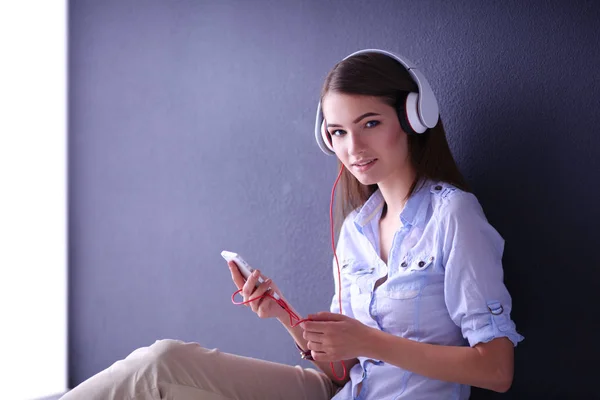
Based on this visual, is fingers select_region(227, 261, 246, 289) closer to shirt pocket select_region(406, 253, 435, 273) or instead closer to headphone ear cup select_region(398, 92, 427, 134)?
shirt pocket select_region(406, 253, 435, 273)

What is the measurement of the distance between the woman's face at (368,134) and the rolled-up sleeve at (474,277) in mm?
195

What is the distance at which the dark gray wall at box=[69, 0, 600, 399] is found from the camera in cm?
150

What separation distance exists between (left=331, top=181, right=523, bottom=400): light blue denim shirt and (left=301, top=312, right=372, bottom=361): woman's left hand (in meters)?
0.17

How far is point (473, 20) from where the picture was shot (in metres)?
1.64

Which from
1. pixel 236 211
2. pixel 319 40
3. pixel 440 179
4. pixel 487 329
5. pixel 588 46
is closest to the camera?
pixel 487 329

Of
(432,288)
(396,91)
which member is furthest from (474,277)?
(396,91)

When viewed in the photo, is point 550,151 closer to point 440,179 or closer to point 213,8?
point 440,179

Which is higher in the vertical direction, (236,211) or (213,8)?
(213,8)

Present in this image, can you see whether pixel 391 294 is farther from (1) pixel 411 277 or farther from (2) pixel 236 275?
(2) pixel 236 275

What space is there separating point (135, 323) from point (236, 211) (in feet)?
2.24

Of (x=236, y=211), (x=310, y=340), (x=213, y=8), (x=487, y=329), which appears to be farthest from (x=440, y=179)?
(x=213, y=8)

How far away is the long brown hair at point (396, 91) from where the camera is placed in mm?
1511

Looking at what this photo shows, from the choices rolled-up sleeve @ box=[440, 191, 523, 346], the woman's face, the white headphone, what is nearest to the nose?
the woman's face
